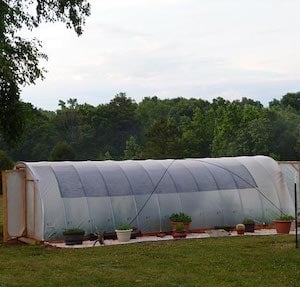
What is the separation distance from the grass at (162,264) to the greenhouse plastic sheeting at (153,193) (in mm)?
1934

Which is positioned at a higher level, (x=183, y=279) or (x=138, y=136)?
(x=138, y=136)

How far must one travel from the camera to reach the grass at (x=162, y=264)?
11.2 m

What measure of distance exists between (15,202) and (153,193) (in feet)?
14.6

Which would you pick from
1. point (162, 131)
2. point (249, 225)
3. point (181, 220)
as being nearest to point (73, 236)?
point (181, 220)

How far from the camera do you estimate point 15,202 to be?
18641mm

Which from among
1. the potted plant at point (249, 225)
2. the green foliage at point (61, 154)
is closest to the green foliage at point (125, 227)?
the potted plant at point (249, 225)

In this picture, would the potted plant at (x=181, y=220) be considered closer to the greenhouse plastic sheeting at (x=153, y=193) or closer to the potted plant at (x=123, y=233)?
the greenhouse plastic sheeting at (x=153, y=193)

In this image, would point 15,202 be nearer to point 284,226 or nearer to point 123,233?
point 123,233

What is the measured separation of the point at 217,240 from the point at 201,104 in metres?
52.7

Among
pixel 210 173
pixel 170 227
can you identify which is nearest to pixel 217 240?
pixel 170 227

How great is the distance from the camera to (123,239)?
1731 cm

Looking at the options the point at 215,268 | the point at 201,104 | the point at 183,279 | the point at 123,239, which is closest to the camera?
the point at 183,279

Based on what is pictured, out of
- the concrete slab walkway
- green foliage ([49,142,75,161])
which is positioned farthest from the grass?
green foliage ([49,142,75,161])

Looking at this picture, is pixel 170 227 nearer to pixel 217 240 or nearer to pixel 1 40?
pixel 217 240
